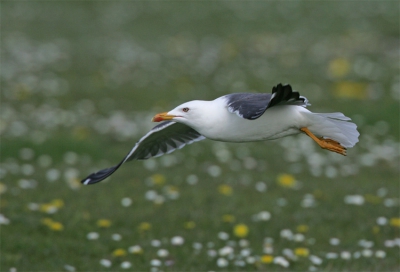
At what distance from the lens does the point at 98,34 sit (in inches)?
639

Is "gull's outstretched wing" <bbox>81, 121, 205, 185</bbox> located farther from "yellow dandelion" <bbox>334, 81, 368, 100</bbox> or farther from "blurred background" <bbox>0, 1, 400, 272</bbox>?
"yellow dandelion" <bbox>334, 81, 368, 100</bbox>

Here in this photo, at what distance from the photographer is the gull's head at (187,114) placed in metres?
4.34

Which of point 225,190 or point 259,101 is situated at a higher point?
point 225,190

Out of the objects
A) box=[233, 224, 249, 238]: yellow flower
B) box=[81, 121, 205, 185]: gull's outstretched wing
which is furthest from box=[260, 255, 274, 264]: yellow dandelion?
box=[81, 121, 205, 185]: gull's outstretched wing

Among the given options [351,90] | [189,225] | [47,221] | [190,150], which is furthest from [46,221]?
[351,90]

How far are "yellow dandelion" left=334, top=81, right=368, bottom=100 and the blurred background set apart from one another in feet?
0.14

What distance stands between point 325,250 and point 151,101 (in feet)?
19.7

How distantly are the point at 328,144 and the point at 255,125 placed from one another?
0.56 metres

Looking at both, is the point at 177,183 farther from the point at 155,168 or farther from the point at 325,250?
the point at 325,250

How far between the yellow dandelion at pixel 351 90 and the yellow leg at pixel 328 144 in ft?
24.2

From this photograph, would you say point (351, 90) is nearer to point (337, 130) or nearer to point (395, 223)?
point (395, 223)

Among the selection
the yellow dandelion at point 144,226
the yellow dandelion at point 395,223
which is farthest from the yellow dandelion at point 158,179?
the yellow dandelion at point 395,223

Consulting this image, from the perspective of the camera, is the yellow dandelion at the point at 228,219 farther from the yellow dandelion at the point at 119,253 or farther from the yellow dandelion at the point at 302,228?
the yellow dandelion at the point at 119,253

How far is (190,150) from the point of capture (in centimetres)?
927
